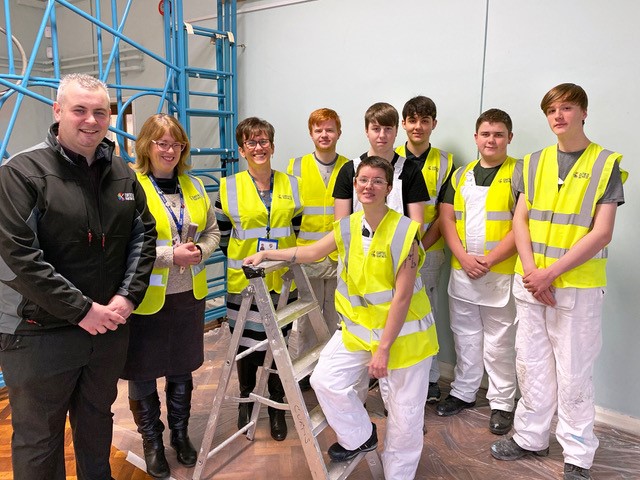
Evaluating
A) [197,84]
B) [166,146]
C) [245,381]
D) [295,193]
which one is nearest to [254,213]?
[295,193]

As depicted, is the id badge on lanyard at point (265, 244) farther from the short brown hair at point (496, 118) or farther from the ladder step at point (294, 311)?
the short brown hair at point (496, 118)

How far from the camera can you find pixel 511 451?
2457 mm

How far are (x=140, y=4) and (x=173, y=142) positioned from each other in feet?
11.5

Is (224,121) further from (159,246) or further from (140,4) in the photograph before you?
(159,246)

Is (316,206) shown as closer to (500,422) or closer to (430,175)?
(430,175)

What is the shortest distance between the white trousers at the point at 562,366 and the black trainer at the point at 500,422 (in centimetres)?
24

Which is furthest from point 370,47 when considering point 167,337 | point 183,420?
point 183,420

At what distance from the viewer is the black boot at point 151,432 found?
Result: 7.35ft

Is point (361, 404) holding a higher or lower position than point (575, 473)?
higher

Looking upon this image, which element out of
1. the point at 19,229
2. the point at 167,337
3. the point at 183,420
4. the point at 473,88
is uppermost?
the point at 473,88

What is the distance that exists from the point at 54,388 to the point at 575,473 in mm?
2187

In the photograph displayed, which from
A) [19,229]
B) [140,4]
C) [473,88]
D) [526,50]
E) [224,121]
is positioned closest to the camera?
[19,229]

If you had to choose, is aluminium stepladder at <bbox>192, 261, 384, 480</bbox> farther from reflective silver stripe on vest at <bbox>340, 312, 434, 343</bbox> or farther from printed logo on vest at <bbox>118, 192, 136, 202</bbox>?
printed logo on vest at <bbox>118, 192, 136, 202</bbox>

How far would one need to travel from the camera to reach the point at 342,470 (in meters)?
2.02
